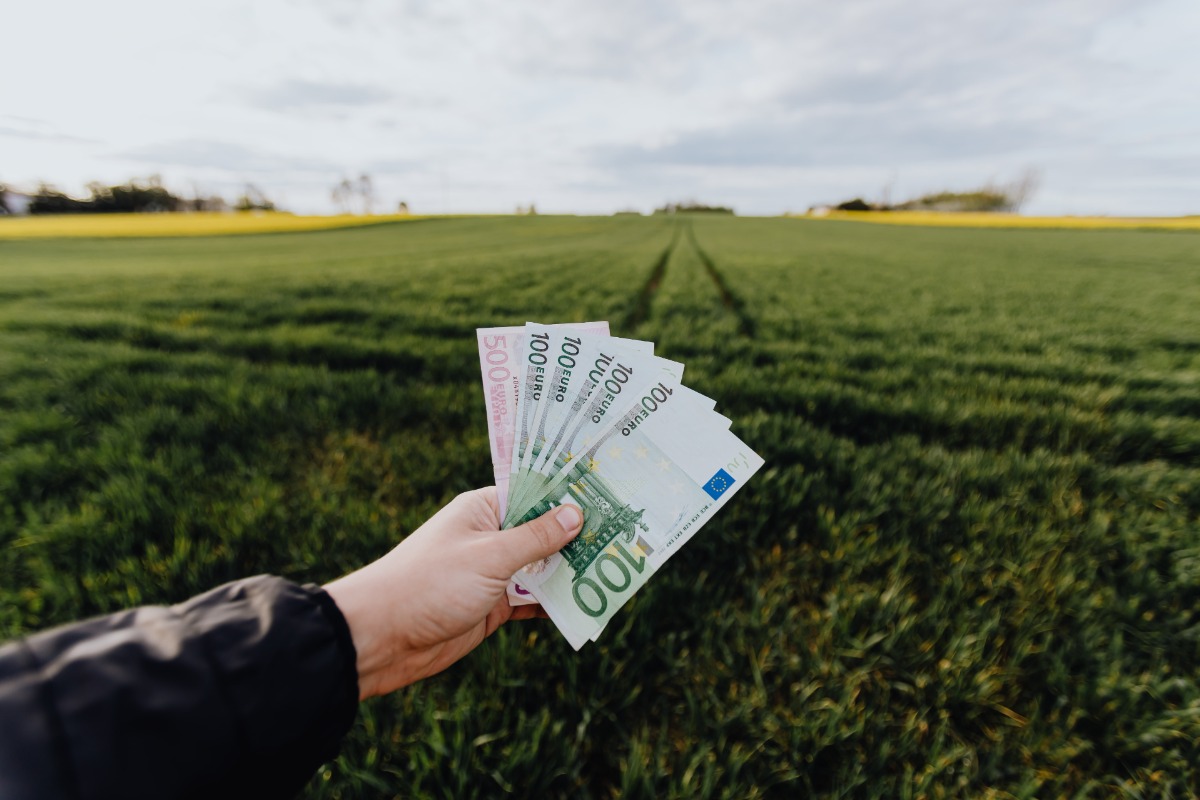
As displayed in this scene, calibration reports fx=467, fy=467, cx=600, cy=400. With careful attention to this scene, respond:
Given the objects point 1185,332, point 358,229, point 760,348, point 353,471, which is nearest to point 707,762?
point 353,471

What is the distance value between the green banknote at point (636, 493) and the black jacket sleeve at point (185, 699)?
758 millimetres

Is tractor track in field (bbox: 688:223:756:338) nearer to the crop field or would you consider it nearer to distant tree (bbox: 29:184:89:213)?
the crop field

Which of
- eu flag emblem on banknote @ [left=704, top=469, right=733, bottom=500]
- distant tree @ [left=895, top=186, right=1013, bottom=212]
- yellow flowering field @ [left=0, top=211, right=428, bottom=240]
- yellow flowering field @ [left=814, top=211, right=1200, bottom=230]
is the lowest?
eu flag emblem on banknote @ [left=704, top=469, right=733, bottom=500]

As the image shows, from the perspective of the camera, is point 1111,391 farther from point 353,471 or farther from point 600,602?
point 353,471

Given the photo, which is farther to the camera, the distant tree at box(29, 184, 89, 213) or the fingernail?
the distant tree at box(29, 184, 89, 213)

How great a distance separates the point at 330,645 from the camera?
1.13 meters

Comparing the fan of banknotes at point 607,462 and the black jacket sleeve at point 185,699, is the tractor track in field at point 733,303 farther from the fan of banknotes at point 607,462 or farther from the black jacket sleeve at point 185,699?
the black jacket sleeve at point 185,699

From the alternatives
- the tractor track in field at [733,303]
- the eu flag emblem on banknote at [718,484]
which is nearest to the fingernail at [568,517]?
the eu flag emblem on banknote at [718,484]

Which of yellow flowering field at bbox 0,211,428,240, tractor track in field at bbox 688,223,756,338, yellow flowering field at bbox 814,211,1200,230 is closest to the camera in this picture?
tractor track in field at bbox 688,223,756,338

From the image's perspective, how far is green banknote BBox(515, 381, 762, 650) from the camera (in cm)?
172

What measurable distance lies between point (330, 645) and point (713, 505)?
1.26m

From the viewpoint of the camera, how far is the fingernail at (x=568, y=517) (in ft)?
5.37

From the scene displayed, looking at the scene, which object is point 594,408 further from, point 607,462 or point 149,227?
point 149,227

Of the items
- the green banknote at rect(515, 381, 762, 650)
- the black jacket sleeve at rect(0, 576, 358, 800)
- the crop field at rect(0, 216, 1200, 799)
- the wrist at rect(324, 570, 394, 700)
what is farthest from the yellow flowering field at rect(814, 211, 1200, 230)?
the black jacket sleeve at rect(0, 576, 358, 800)
